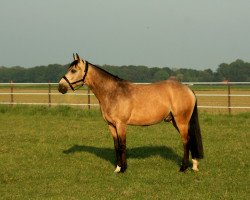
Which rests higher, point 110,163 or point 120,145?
point 120,145

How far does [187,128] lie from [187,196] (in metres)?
2.24

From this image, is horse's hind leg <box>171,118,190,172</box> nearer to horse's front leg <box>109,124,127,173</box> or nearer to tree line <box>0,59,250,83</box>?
horse's front leg <box>109,124,127,173</box>

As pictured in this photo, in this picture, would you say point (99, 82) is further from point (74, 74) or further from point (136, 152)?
point (136, 152)

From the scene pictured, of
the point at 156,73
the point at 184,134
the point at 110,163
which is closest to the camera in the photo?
the point at 184,134

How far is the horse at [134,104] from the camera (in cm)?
860

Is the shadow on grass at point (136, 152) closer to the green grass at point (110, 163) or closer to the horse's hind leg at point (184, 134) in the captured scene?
the green grass at point (110, 163)

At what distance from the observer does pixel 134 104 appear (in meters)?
8.68

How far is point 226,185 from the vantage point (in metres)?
7.45

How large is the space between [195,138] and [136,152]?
2.41m

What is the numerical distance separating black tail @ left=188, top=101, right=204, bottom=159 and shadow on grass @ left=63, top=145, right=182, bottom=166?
84 cm

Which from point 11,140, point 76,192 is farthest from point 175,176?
point 11,140

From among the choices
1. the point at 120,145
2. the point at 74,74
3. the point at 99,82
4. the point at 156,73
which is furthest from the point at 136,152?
the point at 156,73

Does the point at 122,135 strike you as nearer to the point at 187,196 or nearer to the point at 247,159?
the point at 187,196

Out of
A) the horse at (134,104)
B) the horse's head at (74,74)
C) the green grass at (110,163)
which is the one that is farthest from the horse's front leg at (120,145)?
the horse's head at (74,74)
